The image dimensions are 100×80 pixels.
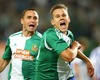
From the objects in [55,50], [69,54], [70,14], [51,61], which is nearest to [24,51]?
[51,61]

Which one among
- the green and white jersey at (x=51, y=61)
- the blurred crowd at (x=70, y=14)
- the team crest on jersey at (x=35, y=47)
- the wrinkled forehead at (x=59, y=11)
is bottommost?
the green and white jersey at (x=51, y=61)

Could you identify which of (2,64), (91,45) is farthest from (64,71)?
(91,45)

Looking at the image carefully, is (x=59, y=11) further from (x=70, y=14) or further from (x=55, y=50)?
(x=70, y=14)

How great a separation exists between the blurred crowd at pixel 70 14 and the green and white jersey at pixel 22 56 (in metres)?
8.45

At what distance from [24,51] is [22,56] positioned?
0.33 feet

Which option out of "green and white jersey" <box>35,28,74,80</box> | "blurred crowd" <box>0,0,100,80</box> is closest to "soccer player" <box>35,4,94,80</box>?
"green and white jersey" <box>35,28,74,80</box>

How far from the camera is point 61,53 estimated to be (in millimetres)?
7059

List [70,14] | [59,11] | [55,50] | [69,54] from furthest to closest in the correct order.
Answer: [70,14]
[59,11]
[55,50]
[69,54]

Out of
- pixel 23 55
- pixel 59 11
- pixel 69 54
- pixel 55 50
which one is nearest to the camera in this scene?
pixel 69 54

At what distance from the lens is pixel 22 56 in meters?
8.27

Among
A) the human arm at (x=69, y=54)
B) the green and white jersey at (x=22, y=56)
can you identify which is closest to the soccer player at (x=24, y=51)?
the green and white jersey at (x=22, y=56)

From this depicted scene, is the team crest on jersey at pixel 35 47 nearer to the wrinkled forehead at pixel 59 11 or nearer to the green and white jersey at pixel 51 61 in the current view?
the green and white jersey at pixel 51 61

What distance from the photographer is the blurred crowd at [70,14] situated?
1755 centimetres

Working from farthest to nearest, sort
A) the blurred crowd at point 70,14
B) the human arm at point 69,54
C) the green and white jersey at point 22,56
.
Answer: the blurred crowd at point 70,14 → the green and white jersey at point 22,56 → the human arm at point 69,54
